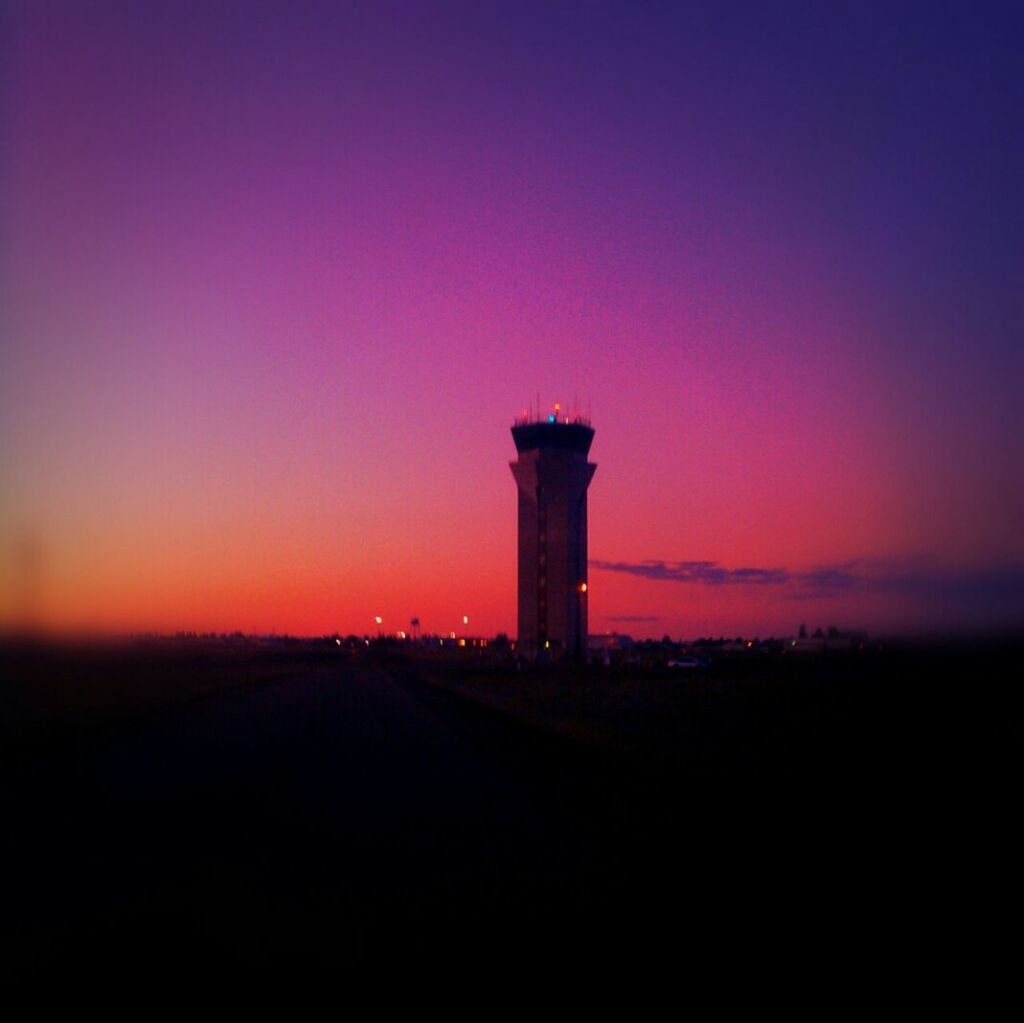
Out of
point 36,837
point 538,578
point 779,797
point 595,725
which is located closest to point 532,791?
point 779,797

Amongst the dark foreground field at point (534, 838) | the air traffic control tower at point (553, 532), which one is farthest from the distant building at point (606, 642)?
the dark foreground field at point (534, 838)

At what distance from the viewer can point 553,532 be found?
13800 centimetres

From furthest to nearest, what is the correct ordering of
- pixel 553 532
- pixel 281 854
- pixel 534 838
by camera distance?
pixel 553 532
pixel 534 838
pixel 281 854

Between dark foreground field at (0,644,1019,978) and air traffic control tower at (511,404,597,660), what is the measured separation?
103046 millimetres

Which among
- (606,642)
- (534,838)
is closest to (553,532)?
(606,642)

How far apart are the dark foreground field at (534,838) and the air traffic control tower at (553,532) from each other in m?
103

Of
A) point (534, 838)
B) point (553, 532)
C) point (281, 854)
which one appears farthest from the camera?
point (553, 532)

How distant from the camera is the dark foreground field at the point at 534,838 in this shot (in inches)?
377

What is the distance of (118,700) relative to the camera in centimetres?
5259

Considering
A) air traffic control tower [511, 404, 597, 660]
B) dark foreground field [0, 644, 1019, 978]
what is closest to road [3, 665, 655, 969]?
dark foreground field [0, 644, 1019, 978]

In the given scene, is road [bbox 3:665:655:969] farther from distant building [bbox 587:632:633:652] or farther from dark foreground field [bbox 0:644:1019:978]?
distant building [bbox 587:632:633:652]

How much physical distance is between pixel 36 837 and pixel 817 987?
34.2 ft

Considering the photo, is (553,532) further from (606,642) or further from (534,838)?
(534,838)

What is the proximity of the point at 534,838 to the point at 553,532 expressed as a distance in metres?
123
